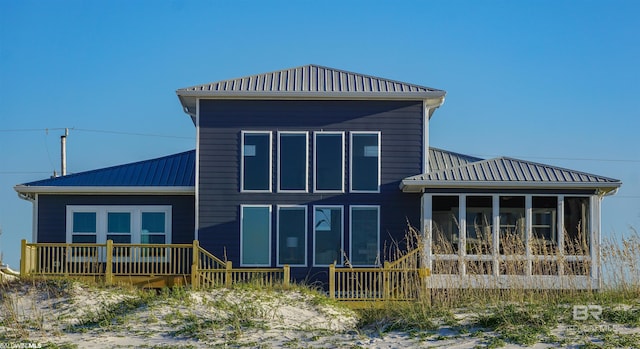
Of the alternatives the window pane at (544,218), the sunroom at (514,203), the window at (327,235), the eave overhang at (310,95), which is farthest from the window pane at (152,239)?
the window pane at (544,218)

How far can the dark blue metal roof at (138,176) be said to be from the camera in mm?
22609

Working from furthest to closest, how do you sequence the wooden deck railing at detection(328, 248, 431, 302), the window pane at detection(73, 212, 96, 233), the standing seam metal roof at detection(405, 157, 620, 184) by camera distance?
the window pane at detection(73, 212, 96, 233) < the standing seam metal roof at detection(405, 157, 620, 184) < the wooden deck railing at detection(328, 248, 431, 302)

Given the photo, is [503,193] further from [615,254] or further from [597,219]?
[615,254]

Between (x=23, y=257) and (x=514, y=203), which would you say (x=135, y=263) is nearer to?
(x=23, y=257)

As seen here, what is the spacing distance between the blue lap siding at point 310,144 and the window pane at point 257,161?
185 millimetres

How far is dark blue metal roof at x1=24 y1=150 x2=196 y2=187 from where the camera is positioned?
22609mm

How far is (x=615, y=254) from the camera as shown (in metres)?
15.2

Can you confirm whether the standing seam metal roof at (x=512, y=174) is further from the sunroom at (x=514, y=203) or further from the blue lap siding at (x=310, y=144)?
the blue lap siding at (x=310, y=144)

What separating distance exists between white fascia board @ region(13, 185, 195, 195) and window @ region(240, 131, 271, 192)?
62.7 inches

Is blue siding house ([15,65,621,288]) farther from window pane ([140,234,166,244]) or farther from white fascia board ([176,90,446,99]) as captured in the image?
window pane ([140,234,166,244])

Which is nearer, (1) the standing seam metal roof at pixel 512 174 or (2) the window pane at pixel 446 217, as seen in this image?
(1) the standing seam metal roof at pixel 512 174

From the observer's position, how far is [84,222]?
2262 cm

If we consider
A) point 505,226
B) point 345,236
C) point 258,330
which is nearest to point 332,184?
point 345,236

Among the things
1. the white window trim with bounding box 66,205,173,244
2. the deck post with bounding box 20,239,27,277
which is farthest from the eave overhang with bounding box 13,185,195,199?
the deck post with bounding box 20,239,27,277
